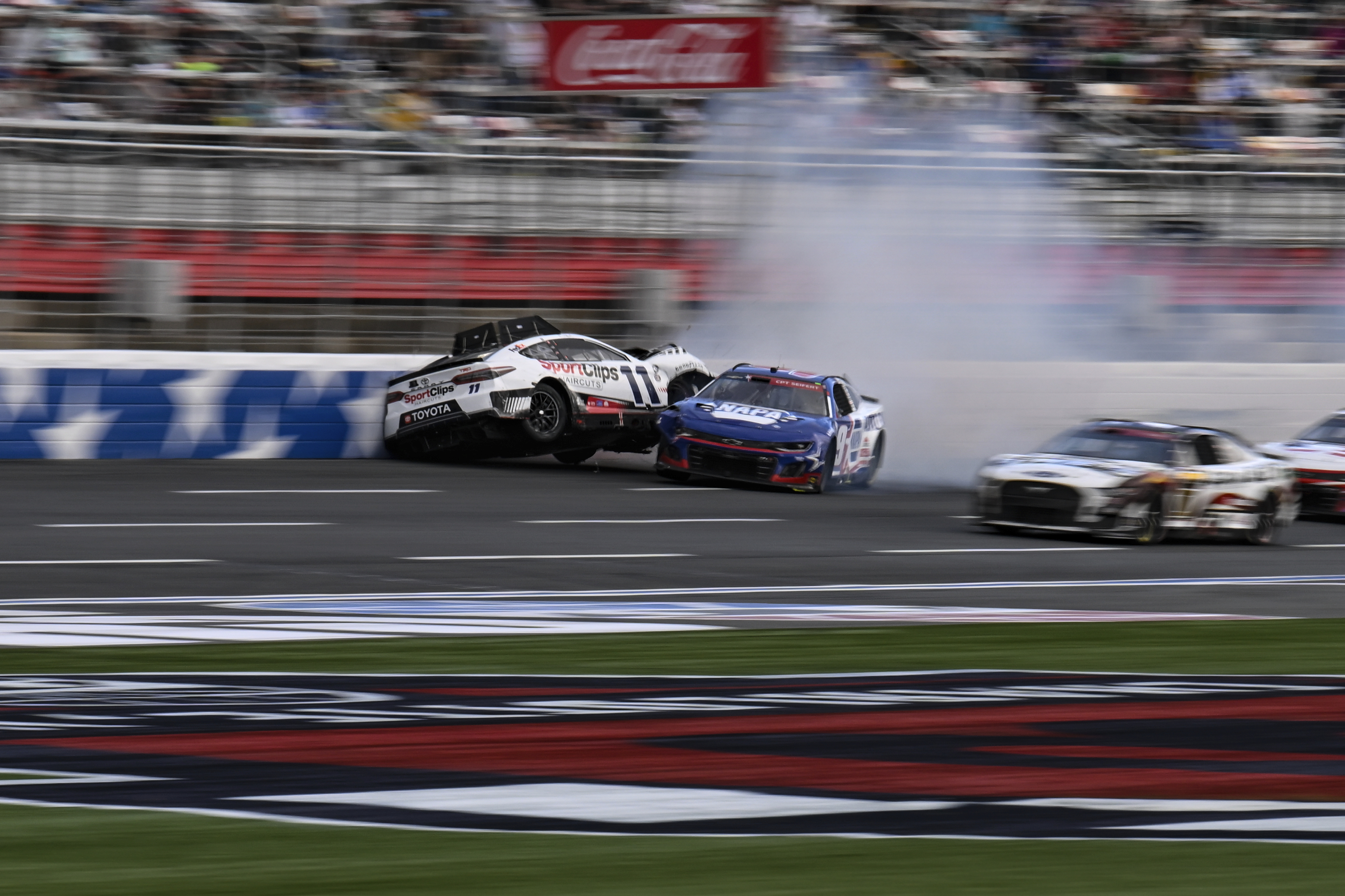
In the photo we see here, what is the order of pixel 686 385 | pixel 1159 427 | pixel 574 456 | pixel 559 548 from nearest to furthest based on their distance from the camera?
pixel 559 548, pixel 1159 427, pixel 574 456, pixel 686 385

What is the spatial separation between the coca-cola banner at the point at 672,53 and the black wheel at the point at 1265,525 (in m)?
8.52

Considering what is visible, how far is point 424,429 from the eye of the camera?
55.3ft

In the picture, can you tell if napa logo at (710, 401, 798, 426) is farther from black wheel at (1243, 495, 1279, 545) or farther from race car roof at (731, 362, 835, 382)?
black wheel at (1243, 495, 1279, 545)

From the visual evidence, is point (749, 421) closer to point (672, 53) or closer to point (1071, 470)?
point (1071, 470)

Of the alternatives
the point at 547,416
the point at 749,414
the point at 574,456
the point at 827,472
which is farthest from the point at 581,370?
the point at 827,472

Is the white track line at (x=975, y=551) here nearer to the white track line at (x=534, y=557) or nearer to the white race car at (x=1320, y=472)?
the white track line at (x=534, y=557)

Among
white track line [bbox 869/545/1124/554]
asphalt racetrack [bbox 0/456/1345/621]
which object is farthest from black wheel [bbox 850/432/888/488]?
white track line [bbox 869/545/1124/554]

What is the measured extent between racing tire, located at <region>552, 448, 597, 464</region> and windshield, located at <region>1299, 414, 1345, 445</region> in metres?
6.62

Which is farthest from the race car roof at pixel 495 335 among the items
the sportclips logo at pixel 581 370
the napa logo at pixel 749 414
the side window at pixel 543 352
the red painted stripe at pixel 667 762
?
the red painted stripe at pixel 667 762

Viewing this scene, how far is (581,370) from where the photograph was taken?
16938 millimetres

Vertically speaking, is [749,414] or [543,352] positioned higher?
[543,352]

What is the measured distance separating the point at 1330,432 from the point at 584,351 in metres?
6.87

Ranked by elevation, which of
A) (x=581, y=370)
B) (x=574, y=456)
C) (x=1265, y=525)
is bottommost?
(x=574, y=456)

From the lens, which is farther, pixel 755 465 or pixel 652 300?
pixel 652 300
